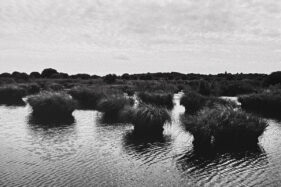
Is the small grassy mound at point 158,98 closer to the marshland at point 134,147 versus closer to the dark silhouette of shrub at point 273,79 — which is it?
the marshland at point 134,147

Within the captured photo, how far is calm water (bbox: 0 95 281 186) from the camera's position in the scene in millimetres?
13992

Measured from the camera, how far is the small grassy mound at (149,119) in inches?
949

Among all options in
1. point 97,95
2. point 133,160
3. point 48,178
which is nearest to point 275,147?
point 133,160

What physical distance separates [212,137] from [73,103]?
55.9 feet

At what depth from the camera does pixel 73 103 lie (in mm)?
34438

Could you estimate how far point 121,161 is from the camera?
16.9 meters

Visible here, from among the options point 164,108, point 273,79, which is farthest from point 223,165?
point 273,79

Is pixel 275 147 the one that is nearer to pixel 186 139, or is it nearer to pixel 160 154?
pixel 186 139

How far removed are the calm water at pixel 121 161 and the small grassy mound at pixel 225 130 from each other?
82 centimetres

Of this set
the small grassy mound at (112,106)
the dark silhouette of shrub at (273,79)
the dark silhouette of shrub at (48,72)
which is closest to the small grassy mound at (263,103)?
the small grassy mound at (112,106)

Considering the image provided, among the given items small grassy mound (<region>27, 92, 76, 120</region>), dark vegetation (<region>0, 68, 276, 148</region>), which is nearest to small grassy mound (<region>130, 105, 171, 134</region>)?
dark vegetation (<region>0, 68, 276, 148</region>)

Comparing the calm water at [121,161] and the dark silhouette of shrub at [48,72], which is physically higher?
the dark silhouette of shrub at [48,72]

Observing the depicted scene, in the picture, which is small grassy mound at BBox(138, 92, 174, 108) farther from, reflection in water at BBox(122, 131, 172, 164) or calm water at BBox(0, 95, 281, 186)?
reflection in water at BBox(122, 131, 172, 164)

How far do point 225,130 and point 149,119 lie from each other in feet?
19.0
